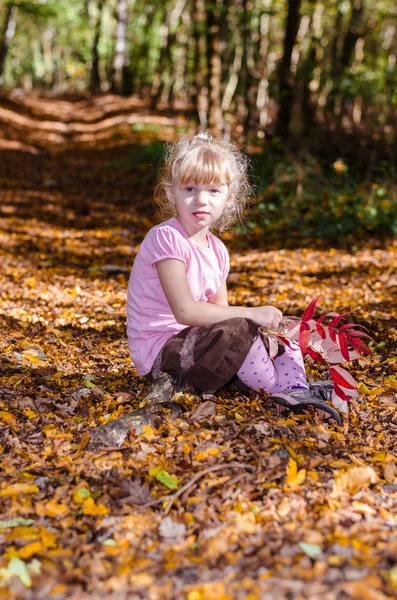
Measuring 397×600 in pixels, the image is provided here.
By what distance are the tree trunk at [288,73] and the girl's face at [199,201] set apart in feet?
27.0

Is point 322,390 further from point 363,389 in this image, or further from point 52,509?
point 52,509

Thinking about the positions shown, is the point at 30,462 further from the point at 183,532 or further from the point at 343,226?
the point at 343,226

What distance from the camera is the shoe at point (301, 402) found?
2.99m

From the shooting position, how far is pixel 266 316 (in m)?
2.99

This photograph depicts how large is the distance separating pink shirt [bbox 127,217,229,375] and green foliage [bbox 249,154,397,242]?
13.8 ft

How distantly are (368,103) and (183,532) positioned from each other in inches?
430

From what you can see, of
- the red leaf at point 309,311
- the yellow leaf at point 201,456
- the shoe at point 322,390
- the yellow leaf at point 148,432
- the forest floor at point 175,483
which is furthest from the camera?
the shoe at point 322,390

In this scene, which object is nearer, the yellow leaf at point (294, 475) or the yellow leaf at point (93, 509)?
the yellow leaf at point (93, 509)

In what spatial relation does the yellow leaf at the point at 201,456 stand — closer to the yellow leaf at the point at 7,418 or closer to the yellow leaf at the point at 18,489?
the yellow leaf at the point at 18,489

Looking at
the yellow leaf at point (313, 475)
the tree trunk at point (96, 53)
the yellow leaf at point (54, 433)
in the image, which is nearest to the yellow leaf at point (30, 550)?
the yellow leaf at point (54, 433)

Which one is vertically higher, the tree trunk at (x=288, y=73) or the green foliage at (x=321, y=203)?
the tree trunk at (x=288, y=73)

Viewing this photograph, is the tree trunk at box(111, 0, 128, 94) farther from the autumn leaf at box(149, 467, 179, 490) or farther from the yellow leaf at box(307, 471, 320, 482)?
the yellow leaf at box(307, 471, 320, 482)

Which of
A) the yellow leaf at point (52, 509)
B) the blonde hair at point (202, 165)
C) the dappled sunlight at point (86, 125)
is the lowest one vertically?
the yellow leaf at point (52, 509)

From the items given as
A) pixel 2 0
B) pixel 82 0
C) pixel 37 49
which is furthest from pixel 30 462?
pixel 37 49
